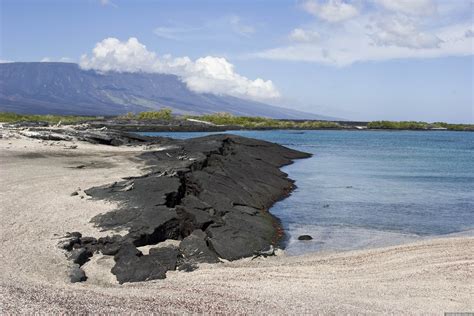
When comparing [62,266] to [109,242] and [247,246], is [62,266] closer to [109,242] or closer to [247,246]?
[109,242]

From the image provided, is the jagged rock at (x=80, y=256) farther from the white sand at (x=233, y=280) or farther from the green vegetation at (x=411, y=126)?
the green vegetation at (x=411, y=126)

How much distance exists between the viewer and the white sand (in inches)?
426

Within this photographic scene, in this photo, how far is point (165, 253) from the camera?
1449cm

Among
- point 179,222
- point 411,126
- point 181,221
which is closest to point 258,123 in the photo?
point 411,126

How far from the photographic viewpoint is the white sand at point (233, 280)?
10.8 meters

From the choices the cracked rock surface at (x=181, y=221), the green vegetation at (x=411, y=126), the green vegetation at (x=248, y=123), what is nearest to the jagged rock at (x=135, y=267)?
the cracked rock surface at (x=181, y=221)

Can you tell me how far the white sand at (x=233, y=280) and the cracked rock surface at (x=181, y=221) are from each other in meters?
0.55

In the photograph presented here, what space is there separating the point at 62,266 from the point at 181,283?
3272 millimetres

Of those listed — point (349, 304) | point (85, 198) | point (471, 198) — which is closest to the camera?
point (349, 304)

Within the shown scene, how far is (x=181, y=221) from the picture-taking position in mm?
17766

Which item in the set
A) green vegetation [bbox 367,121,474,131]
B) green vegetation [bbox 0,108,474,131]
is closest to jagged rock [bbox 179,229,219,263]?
green vegetation [bbox 0,108,474,131]

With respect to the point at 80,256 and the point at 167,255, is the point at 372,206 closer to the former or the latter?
the point at 167,255

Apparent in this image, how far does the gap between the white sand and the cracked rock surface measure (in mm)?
548

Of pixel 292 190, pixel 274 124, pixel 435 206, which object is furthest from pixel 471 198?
pixel 274 124
